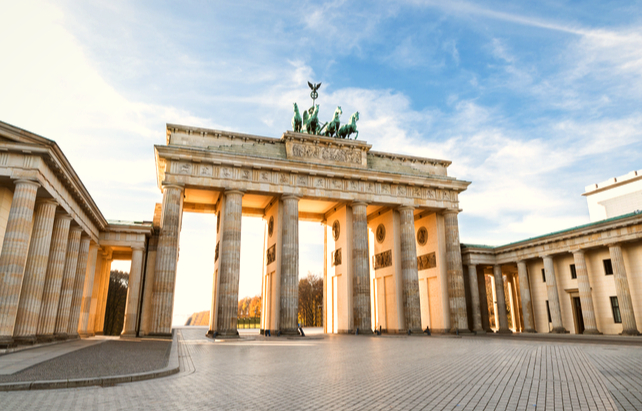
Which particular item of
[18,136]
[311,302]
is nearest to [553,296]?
[18,136]

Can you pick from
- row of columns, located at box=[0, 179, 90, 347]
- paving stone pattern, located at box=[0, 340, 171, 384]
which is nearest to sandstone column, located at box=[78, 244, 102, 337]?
row of columns, located at box=[0, 179, 90, 347]

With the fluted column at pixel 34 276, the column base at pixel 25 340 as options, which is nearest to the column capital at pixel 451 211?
the fluted column at pixel 34 276

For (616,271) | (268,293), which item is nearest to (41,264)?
(268,293)

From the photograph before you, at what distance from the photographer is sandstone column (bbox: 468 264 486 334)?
126ft

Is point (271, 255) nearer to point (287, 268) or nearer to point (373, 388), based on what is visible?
point (287, 268)

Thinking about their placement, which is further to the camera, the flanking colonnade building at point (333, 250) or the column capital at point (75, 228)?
the flanking colonnade building at point (333, 250)

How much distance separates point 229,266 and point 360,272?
1126cm

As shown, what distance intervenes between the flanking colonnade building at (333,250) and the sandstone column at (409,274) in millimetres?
97

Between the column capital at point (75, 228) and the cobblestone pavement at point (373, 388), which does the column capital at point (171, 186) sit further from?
the cobblestone pavement at point (373, 388)

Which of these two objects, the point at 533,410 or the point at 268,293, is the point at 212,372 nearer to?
the point at 533,410

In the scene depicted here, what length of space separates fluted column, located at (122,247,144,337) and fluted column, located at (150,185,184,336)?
1327mm

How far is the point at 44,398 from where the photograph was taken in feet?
24.5

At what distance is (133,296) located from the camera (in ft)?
96.1

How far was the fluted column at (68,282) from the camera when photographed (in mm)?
23891
